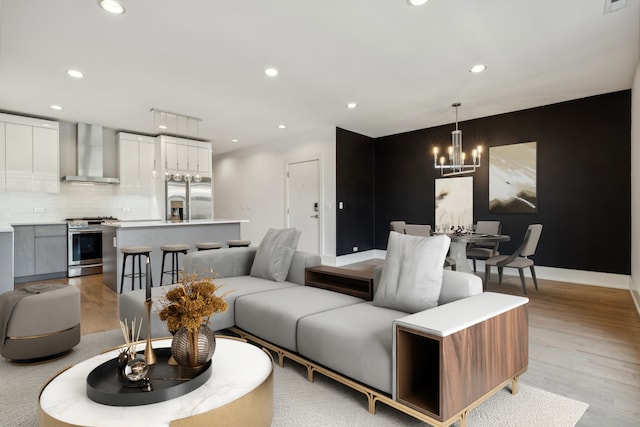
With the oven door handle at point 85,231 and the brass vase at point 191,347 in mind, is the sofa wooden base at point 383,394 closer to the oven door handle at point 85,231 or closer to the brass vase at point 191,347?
the brass vase at point 191,347

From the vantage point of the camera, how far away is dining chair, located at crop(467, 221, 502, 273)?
512 cm

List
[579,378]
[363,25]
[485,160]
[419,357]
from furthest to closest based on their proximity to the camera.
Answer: [485,160] → [363,25] → [579,378] → [419,357]

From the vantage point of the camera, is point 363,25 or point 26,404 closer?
point 26,404

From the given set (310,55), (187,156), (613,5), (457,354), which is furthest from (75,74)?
(613,5)

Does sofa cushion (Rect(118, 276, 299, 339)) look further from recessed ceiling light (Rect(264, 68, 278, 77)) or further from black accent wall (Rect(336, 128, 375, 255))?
black accent wall (Rect(336, 128, 375, 255))

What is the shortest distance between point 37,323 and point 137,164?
5.07 m

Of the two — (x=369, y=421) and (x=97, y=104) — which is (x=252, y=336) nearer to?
(x=369, y=421)

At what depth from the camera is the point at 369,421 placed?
1.77m

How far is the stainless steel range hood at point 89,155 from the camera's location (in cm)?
630

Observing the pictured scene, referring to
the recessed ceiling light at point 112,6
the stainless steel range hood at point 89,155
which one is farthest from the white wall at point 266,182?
the recessed ceiling light at point 112,6

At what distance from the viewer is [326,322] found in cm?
208

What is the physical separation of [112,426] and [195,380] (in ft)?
1.07

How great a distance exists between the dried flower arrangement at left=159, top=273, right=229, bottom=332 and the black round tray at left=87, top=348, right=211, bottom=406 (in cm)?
19

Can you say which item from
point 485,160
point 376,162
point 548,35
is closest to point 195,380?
point 548,35
